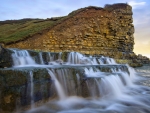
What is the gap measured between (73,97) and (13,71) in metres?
2.15

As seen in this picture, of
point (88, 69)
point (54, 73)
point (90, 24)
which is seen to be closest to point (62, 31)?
point (90, 24)

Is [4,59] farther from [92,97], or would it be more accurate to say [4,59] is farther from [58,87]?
[92,97]

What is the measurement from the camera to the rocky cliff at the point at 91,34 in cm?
2119

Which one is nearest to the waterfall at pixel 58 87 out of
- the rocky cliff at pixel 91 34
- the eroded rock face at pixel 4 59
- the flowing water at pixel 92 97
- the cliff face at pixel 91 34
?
the flowing water at pixel 92 97

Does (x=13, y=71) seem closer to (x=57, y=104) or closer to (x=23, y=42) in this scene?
(x=57, y=104)

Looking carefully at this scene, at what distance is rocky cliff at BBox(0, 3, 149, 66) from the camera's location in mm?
21188

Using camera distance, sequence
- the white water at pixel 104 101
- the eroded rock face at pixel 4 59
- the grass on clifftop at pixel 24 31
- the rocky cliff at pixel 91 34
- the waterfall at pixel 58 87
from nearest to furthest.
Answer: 1. the white water at pixel 104 101
2. the waterfall at pixel 58 87
3. the eroded rock face at pixel 4 59
4. the rocky cliff at pixel 91 34
5. the grass on clifftop at pixel 24 31

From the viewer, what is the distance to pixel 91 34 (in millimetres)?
22625

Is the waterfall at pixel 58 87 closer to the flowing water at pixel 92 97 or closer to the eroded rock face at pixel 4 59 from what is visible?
the flowing water at pixel 92 97

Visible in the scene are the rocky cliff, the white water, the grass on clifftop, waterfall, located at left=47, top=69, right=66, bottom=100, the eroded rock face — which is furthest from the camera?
the grass on clifftop

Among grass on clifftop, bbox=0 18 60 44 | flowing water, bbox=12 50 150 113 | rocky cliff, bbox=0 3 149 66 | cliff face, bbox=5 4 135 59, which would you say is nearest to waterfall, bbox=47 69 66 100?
flowing water, bbox=12 50 150 113

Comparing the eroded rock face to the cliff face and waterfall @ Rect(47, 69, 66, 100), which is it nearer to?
waterfall @ Rect(47, 69, 66, 100)

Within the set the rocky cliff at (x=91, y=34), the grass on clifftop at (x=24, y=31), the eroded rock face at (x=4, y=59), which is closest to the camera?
the eroded rock face at (x=4, y=59)

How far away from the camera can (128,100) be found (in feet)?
21.3
